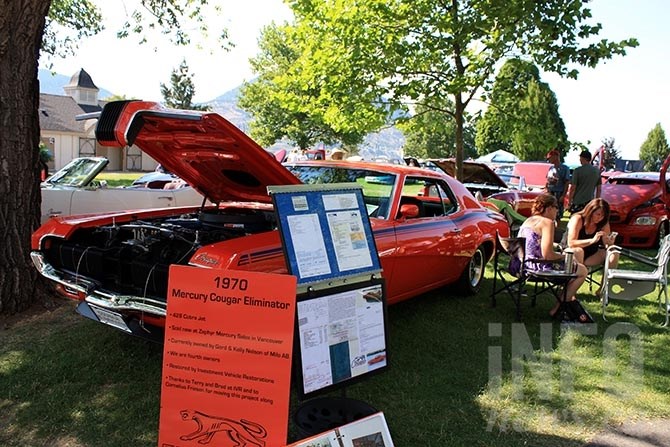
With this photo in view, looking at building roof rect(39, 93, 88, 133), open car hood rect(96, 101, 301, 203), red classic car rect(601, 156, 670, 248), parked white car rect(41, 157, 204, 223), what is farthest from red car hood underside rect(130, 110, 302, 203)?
building roof rect(39, 93, 88, 133)

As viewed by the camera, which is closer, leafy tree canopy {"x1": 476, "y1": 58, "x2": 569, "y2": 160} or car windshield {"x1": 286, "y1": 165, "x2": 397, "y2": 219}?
car windshield {"x1": 286, "y1": 165, "x2": 397, "y2": 219}

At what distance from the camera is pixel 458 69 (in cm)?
984

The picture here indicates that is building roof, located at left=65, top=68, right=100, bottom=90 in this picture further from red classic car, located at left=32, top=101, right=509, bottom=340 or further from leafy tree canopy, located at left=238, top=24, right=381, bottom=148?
red classic car, located at left=32, top=101, right=509, bottom=340

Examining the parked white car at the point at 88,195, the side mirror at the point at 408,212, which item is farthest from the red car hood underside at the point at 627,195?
the parked white car at the point at 88,195

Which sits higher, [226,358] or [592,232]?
[592,232]

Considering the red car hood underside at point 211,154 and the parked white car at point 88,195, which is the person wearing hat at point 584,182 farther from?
the parked white car at point 88,195

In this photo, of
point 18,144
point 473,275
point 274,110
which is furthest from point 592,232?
point 274,110

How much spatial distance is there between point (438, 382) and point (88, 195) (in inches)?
239

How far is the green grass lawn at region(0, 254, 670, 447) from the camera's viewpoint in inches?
128

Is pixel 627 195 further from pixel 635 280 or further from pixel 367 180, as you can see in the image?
pixel 367 180

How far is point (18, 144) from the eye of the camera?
5.03m

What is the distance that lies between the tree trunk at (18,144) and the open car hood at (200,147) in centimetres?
146

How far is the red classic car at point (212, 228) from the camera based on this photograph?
351cm

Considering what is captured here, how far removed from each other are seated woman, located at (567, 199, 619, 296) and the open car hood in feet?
11.6
